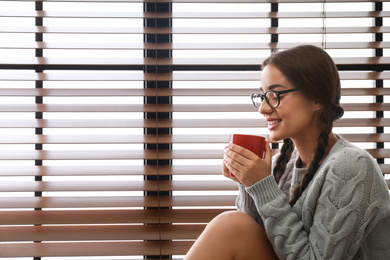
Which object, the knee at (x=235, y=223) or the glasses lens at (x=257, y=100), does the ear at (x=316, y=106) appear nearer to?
the glasses lens at (x=257, y=100)

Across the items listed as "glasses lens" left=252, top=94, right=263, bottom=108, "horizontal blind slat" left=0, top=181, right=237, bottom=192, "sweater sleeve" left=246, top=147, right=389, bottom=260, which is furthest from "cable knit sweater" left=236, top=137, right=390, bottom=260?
"horizontal blind slat" left=0, top=181, right=237, bottom=192

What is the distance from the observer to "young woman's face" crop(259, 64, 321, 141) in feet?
3.77

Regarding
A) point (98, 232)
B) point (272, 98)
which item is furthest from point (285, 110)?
point (98, 232)

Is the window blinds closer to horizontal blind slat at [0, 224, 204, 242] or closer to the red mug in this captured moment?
horizontal blind slat at [0, 224, 204, 242]

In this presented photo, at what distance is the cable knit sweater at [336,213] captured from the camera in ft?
3.37

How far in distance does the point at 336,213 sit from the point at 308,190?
0.41ft

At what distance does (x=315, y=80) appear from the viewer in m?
1.13

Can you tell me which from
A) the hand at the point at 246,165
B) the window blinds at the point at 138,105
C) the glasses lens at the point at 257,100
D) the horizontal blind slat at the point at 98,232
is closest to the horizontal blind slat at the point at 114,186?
the window blinds at the point at 138,105

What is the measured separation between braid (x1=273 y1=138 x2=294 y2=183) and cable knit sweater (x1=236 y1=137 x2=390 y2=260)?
21cm

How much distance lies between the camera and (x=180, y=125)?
Answer: 155cm

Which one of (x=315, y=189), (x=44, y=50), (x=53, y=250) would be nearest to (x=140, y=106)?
(x=44, y=50)

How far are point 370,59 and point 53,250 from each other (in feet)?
4.49

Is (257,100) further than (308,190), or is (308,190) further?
(257,100)

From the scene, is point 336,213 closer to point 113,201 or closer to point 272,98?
point 272,98
